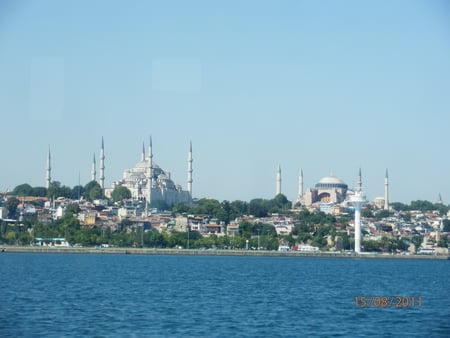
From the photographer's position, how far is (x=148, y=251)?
65.2m

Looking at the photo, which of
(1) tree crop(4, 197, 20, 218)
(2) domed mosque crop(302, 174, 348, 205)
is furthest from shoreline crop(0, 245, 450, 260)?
(2) domed mosque crop(302, 174, 348, 205)

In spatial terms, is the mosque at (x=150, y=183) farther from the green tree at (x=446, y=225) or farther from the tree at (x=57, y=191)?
the green tree at (x=446, y=225)

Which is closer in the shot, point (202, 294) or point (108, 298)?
point (108, 298)

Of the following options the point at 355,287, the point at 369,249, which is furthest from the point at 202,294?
the point at 369,249

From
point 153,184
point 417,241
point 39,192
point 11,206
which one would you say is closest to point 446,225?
point 417,241

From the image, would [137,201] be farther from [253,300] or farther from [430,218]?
[253,300]

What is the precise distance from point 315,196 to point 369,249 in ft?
121

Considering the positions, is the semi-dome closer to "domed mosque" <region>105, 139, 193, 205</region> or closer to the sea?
"domed mosque" <region>105, 139, 193, 205</region>

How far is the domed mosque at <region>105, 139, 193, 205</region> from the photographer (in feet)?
321

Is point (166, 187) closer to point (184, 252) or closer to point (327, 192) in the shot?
point (327, 192)

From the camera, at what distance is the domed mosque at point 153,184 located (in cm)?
9796

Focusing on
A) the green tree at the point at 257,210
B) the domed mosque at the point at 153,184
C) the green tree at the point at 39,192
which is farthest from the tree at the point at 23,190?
the green tree at the point at 257,210

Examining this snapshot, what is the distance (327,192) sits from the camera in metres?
111

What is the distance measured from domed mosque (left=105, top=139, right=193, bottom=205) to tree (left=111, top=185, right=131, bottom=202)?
1298 mm
